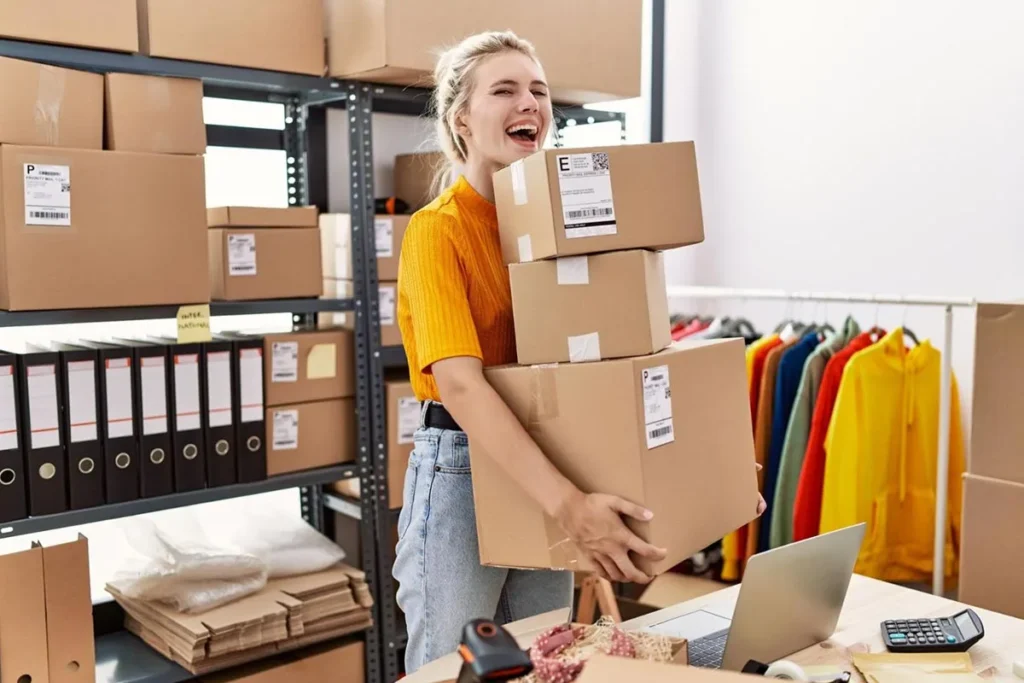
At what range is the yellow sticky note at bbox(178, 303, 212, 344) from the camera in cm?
214

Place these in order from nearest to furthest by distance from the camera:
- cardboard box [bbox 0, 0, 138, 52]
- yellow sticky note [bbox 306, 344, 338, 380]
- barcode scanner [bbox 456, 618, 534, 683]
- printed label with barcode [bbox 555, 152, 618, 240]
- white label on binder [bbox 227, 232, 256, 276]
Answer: barcode scanner [bbox 456, 618, 534, 683] → printed label with barcode [bbox 555, 152, 618, 240] → cardboard box [bbox 0, 0, 138, 52] → white label on binder [bbox 227, 232, 256, 276] → yellow sticky note [bbox 306, 344, 338, 380]

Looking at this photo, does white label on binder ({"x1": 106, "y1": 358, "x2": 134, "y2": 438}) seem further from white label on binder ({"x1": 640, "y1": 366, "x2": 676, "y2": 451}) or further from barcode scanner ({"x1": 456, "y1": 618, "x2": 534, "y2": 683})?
barcode scanner ({"x1": 456, "y1": 618, "x2": 534, "y2": 683})

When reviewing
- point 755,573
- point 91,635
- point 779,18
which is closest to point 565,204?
point 755,573

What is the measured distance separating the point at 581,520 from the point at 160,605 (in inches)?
54.6

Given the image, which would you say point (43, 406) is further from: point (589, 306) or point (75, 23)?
point (589, 306)

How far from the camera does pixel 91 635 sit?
2.02 metres

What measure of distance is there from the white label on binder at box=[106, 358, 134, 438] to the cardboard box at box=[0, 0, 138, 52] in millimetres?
589

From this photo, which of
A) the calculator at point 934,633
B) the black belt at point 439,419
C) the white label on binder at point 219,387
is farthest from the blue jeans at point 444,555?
the white label on binder at point 219,387

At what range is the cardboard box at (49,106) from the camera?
74.5 inches

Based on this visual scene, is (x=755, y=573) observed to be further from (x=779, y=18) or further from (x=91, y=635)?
(x=779, y=18)

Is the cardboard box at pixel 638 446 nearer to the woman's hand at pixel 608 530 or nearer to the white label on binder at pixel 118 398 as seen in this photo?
the woman's hand at pixel 608 530

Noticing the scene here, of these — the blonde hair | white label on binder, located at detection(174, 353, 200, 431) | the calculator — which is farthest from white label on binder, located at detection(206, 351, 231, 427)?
the calculator

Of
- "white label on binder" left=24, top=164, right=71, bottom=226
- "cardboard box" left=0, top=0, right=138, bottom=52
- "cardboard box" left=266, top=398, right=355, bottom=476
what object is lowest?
"cardboard box" left=266, top=398, right=355, bottom=476

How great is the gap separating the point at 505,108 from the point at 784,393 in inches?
61.8
